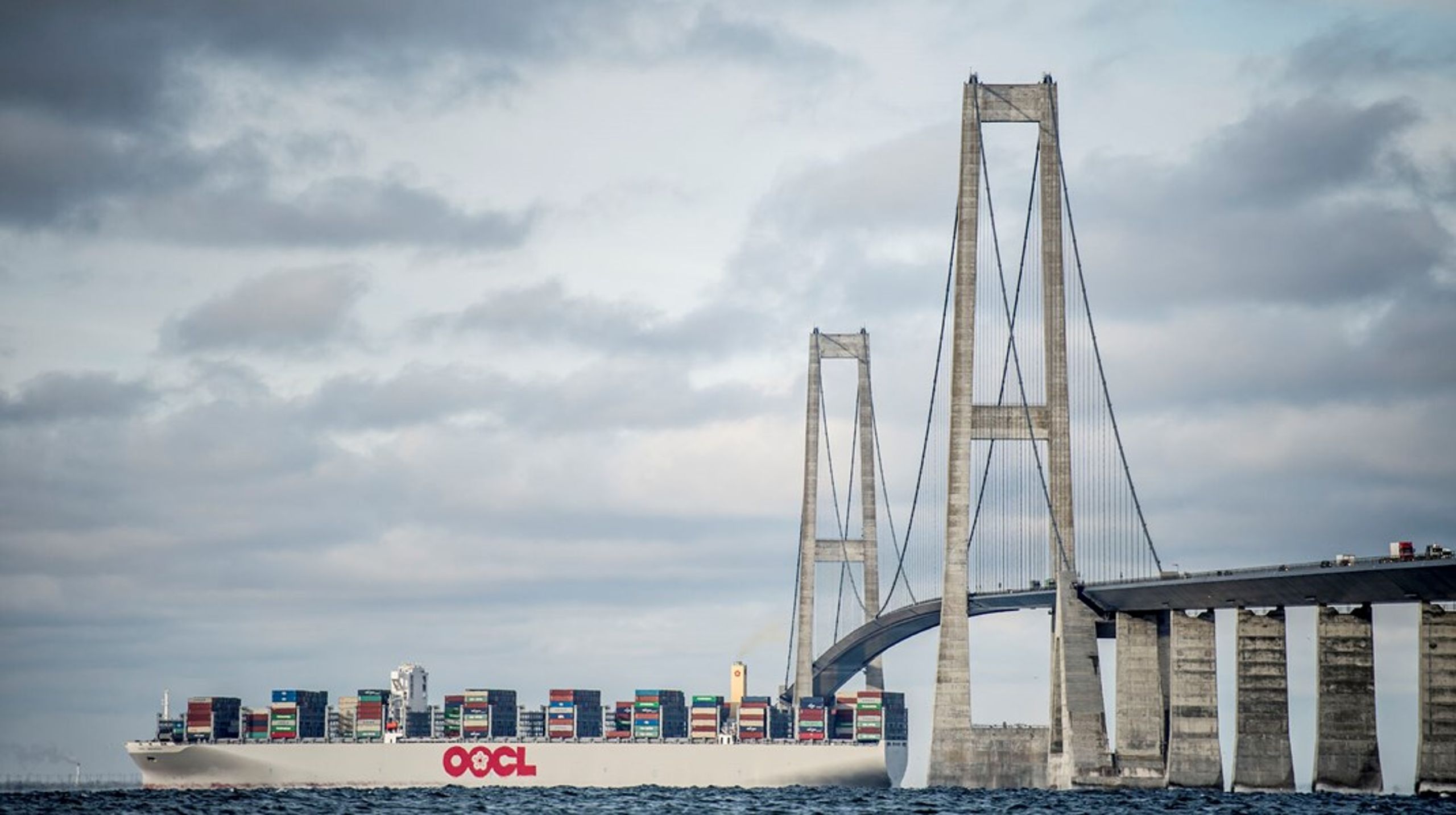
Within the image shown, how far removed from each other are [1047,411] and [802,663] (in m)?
49.2

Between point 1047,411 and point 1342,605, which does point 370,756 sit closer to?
point 1047,411

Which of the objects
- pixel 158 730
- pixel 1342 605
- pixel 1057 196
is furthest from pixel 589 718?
pixel 1342 605

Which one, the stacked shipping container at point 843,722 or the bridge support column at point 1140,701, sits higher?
the bridge support column at point 1140,701

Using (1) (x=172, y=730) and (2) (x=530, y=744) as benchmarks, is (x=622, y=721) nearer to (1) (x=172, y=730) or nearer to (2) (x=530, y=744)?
(2) (x=530, y=744)

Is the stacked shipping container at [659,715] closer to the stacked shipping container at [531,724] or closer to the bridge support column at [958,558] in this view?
the stacked shipping container at [531,724]

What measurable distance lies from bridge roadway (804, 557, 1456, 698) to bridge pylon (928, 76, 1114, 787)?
2121mm

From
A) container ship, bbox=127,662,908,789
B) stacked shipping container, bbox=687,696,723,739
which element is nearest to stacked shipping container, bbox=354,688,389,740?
container ship, bbox=127,662,908,789

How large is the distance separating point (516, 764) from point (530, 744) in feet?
5.40

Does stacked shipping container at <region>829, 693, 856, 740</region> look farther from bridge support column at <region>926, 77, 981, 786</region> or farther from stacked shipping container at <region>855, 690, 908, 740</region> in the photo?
bridge support column at <region>926, 77, 981, 786</region>

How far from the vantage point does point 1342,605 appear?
8225 cm

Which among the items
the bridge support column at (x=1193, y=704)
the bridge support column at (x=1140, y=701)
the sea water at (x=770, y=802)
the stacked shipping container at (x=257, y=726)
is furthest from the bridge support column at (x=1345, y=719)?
the stacked shipping container at (x=257, y=726)

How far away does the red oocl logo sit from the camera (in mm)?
130500

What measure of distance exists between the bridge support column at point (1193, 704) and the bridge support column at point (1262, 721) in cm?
440

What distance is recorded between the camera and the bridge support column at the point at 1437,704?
74562 mm
